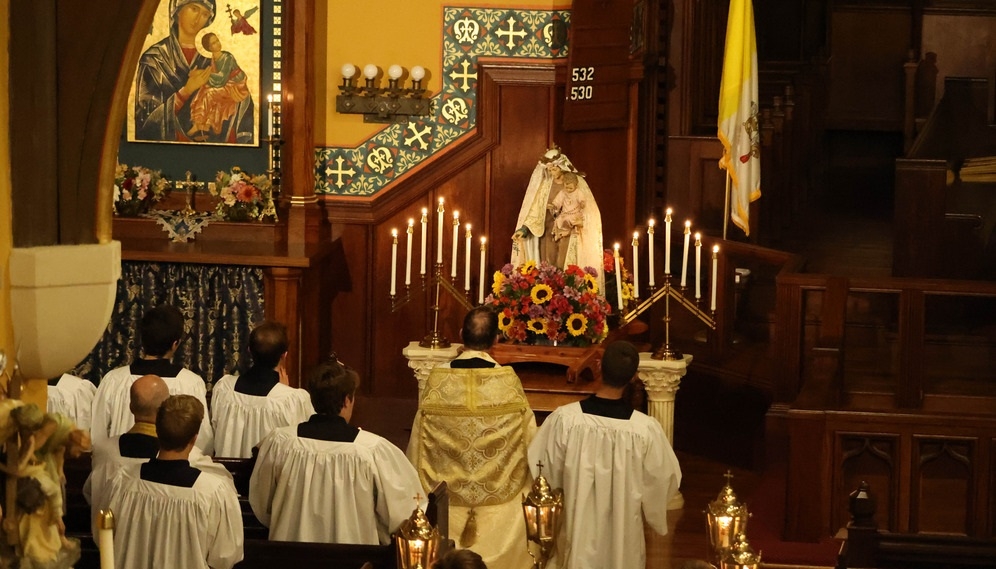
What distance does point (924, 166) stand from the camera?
393 inches

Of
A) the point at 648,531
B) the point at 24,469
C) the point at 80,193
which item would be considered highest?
the point at 80,193

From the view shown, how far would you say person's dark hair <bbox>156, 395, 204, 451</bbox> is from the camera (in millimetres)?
4789

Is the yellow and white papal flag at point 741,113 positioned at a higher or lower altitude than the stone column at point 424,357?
higher

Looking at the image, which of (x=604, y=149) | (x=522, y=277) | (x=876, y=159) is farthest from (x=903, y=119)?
(x=522, y=277)

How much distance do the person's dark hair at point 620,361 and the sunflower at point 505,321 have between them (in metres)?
3.16

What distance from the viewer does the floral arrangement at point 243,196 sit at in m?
11.1

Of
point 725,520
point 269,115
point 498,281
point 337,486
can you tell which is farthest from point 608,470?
point 269,115

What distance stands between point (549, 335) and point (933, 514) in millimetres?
2772

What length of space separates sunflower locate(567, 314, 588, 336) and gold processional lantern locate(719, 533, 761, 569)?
17.3 feet

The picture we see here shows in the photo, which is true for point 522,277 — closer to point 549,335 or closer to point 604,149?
point 549,335

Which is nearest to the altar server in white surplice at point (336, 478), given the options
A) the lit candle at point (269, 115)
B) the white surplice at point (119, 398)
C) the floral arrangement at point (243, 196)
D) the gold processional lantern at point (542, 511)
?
the gold processional lantern at point (542, 511)

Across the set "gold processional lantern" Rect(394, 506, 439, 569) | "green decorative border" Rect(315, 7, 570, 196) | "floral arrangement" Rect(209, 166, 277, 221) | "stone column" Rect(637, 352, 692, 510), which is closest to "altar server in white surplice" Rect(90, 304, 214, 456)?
"gold processional lantern" Rect(394, 506, 439, 569)

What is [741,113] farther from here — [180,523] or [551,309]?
[180,523]

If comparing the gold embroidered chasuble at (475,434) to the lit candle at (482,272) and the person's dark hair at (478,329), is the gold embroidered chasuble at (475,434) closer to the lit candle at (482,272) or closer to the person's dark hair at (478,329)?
the person's dark hair at (478,329)
